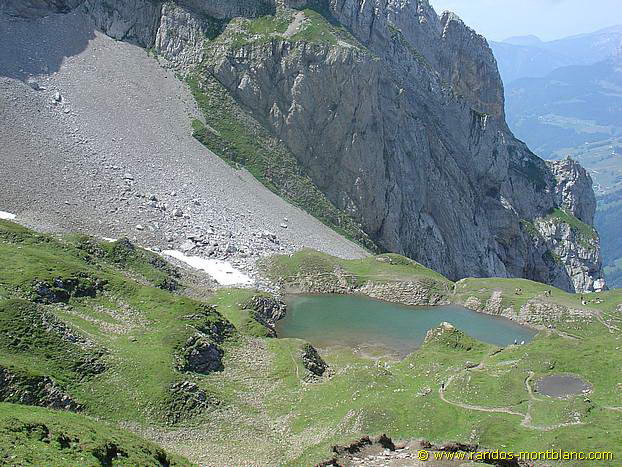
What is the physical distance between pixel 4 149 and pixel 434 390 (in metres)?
64.1

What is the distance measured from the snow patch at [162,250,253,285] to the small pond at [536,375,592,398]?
40727 mm

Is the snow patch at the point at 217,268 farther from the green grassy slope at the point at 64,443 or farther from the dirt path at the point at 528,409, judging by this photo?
the green grassy slope at the point at 64,443

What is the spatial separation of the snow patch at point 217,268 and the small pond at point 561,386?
40.7m

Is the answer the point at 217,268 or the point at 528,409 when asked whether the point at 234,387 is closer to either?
the point at 528,409

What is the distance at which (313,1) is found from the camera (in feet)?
401

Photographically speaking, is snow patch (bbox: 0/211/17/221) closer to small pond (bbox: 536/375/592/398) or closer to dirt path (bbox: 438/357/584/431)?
dirt path (bbox: 438/357/584/431)

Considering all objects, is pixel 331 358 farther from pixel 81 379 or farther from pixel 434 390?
pixel 81 379

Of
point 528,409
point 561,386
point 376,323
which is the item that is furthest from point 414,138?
point 528,409

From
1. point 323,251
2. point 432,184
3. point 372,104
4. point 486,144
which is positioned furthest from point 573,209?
point 323,251

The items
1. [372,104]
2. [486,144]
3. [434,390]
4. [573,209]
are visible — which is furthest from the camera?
[573,209]

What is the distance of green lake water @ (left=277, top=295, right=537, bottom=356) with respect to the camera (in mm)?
62812

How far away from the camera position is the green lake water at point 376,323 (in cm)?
6281

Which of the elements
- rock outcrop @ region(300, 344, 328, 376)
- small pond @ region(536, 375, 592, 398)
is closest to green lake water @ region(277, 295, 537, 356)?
rock outcrop @ region(300, 344, 328, 376)

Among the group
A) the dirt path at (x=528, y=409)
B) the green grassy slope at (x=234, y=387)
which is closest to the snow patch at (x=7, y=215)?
the green grassy slope at (x=234, y=387)
